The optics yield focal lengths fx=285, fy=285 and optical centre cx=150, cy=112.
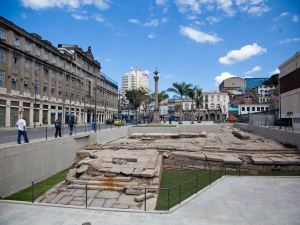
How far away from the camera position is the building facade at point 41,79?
129 ft

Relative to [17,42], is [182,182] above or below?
below

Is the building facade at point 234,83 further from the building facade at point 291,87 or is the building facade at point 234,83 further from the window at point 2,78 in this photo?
the window at point 2,78

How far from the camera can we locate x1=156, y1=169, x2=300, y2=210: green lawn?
12.3 m

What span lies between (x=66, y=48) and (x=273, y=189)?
59056mm

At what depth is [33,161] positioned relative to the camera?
15414mm

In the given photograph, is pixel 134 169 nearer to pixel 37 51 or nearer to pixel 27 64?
pixel 27 64

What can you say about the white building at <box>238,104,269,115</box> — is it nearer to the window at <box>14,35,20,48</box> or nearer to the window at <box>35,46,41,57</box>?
the window at <box>35,46,41,57</box>

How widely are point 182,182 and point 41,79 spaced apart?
39.5m

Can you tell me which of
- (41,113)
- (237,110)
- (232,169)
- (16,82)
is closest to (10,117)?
(16,82)

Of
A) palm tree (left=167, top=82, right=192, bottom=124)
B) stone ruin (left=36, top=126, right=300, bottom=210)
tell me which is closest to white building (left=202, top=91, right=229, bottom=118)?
palm tree (left=167, top=82, right=192, bottom=124)

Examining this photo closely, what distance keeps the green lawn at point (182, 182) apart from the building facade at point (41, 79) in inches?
438

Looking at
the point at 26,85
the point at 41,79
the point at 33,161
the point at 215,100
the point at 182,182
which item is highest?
the point at 215,100

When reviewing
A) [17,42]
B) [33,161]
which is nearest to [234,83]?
[17,42]

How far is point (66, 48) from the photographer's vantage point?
64.2 m
